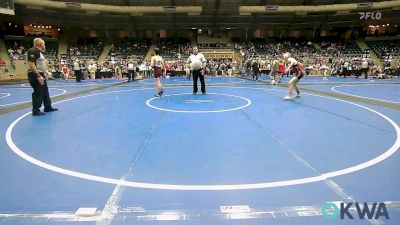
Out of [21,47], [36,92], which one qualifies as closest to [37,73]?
[36,92]

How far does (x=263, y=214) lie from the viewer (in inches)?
108

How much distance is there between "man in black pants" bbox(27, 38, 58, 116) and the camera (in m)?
7.37

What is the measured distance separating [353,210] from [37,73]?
740 centimetres

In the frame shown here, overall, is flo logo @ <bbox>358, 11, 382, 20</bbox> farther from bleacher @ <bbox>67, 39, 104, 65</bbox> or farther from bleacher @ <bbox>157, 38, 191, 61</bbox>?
bleacher @ <bbox>67, 39, 104, 65</bbox>

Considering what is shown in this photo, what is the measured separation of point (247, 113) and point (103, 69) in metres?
23.7

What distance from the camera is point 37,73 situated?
7359 millimetres

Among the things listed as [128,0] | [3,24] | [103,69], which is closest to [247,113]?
[103,69]

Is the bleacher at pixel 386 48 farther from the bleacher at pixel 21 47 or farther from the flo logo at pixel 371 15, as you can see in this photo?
A: the bleacher at pixel 21 47

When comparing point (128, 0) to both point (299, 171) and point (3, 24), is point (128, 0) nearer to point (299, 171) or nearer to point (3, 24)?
point (3, 24)

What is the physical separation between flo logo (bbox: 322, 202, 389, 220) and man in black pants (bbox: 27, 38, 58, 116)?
7.15 metres

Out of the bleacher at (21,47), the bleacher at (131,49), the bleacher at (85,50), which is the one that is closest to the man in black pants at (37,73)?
the bleacher at (21,47)

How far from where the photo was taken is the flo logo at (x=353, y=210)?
2676 millimetres

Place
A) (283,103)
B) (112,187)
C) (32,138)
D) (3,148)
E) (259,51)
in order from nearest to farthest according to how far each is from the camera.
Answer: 1. (112,187)
2. (3,148)
3. (32,138)
4. (283,103)
5. (259,51)

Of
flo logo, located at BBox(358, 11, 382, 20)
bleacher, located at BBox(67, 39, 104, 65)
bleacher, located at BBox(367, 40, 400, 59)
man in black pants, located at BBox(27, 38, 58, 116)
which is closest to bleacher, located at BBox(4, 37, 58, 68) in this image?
bleacher, located at BBox(67, 39, 104, 65)
